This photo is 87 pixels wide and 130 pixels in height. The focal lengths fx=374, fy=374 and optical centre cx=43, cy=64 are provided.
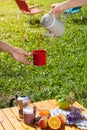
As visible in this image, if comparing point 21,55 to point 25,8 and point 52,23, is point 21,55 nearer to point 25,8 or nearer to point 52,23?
point 52,23

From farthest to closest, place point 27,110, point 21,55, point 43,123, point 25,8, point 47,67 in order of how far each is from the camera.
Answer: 1. point 25,8
2. point 47,67
3. point 21,55
4. point 27,110
5. point 43,123

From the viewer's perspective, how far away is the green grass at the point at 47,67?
6.04 m

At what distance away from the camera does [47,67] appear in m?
7.25

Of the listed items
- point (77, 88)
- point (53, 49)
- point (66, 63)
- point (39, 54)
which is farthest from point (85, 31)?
point (39, 54)

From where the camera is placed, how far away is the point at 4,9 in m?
14.2

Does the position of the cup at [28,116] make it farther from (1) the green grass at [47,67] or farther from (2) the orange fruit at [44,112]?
(1) the green grass at [47,67]

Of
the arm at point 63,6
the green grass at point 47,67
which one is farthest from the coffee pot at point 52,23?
the green grass at point 47,67

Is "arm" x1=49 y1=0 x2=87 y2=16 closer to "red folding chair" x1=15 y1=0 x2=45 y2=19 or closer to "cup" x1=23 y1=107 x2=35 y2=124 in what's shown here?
"cup" x1=23 y1=107 x2=35 y2=124

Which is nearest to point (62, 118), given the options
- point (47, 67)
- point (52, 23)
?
point (52, 23)

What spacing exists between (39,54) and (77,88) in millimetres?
2347

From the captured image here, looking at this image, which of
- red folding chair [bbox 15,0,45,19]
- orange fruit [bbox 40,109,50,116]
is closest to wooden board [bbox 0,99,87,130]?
orange fruit [bbox 40,109,50,116]

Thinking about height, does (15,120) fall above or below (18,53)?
below

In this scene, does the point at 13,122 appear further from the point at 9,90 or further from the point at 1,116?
the point at 9,90

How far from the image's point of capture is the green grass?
6.04 m
